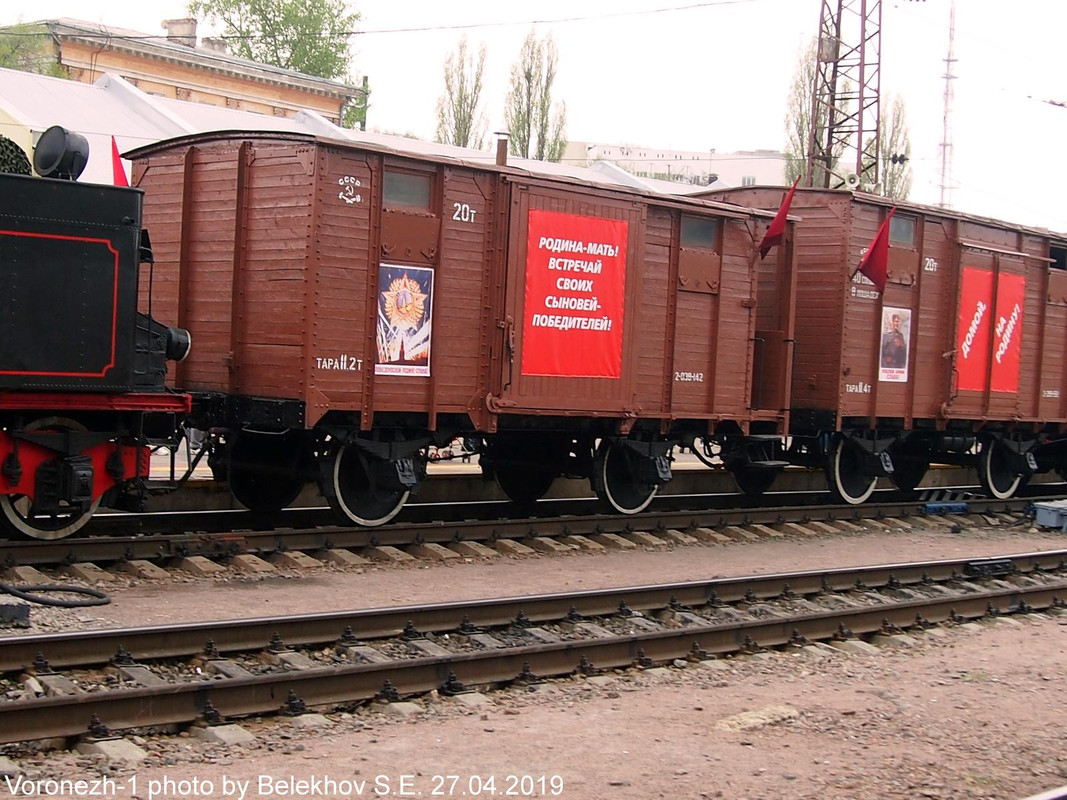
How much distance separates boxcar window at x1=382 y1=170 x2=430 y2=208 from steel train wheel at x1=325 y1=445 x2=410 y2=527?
7.75ft

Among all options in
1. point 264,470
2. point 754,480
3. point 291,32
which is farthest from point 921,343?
point 291,32

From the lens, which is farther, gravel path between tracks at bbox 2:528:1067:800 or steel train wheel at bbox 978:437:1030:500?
steel train wheel at bbox 978:437:1030:500

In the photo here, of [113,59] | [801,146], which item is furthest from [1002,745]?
[113,59]

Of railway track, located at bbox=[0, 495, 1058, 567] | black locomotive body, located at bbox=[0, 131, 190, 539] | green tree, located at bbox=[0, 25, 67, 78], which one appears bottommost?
railway track, located at bbox=[0, 495, 1058, 567]

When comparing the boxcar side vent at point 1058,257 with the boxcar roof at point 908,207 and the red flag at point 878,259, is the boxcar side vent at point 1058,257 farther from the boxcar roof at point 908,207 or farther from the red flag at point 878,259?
the red flag at point 878,259

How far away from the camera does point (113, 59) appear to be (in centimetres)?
5400

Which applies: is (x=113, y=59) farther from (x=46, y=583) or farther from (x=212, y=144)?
(x=46, y=583)

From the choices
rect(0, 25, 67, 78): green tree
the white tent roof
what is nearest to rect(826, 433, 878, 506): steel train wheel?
the white tent roof

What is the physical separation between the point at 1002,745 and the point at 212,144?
8565 mm

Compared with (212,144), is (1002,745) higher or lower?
lower

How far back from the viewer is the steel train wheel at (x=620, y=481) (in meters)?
13.8

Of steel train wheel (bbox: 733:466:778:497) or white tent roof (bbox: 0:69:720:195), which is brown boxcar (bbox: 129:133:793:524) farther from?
white tent roof (bbox: 0:69:720:195)

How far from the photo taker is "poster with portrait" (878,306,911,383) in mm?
16125

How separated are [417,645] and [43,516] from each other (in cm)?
427
